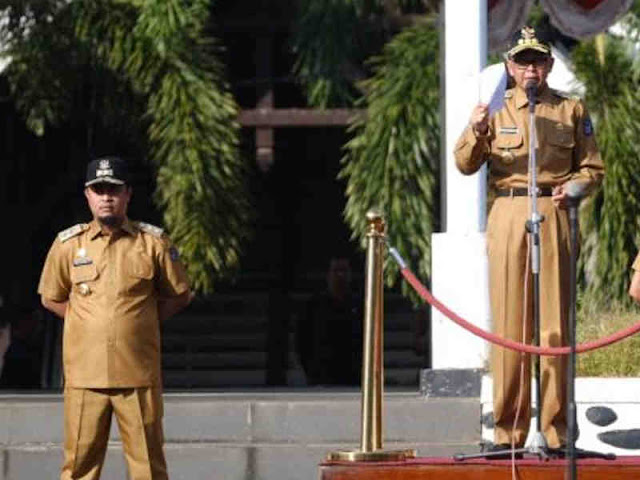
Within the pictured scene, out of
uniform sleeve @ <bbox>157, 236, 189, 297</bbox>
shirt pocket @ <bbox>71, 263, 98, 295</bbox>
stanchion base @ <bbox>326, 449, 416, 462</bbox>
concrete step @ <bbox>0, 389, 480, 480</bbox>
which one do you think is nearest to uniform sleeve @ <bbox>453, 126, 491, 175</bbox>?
stanchion base @ <bbox>326, 449, 416, 462</bbox>

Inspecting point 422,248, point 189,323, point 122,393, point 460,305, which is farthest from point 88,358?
point 189,323

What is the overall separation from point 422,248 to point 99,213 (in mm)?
5753

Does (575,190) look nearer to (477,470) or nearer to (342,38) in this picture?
(477,470)

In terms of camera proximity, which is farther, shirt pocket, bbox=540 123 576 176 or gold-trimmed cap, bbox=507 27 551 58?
shirt pocket, bbox=540 123 576 176

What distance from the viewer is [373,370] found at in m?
10.3

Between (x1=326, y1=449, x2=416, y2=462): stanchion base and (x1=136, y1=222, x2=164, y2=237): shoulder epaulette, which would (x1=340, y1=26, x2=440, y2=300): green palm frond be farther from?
(x1=326, y1=449, x2=416, y2=462): stanchion base

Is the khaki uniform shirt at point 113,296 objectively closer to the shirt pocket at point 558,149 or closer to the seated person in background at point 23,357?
the shirt pocket at point 558,149

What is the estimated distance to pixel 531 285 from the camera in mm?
10641

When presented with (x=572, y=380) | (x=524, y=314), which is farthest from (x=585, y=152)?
(x=572, y=380)

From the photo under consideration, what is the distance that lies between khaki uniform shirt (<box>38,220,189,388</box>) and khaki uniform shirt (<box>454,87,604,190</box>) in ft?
5.14

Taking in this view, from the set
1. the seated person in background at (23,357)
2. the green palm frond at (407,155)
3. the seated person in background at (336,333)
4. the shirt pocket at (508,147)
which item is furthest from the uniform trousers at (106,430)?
the seated person in background at (23,357)

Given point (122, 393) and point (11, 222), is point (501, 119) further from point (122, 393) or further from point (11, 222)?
point (11, 222)

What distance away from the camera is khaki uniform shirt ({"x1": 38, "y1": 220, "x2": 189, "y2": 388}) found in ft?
36.4

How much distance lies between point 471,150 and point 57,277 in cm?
212
